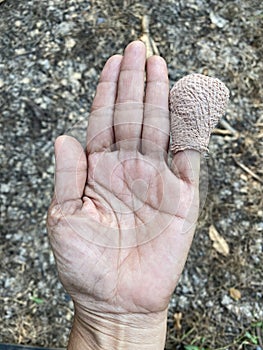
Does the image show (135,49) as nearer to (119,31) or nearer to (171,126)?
(171,126)

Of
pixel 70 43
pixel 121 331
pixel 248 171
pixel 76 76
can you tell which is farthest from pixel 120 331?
pixel 70 43

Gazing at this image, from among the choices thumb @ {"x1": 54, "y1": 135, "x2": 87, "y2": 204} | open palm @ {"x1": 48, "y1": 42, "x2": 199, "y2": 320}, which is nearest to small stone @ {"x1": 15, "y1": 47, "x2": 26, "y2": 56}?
open palm @ {"x1": 48, "y1": 42, "x2": 199, "y2": 320}

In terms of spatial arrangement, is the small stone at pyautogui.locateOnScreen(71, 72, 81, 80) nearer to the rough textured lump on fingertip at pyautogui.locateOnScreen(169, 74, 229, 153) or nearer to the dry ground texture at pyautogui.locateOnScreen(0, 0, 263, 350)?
the dry ground texture at pyautogui.locateOnScreen(0, 0, 263, 350)

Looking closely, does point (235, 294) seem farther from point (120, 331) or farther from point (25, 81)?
point (25, 81)

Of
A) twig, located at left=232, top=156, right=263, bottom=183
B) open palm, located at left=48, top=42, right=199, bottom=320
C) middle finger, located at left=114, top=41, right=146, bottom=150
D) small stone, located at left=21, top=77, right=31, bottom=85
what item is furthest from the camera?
small stone, located at left=21, top=77, right=31, bottom=85

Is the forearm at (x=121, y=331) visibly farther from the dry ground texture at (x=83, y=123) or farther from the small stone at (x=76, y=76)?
the small stone at (x=76, y=76)

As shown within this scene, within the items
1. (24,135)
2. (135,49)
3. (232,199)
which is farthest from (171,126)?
(24,135)

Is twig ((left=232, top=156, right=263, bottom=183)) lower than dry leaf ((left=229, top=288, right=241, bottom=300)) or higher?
higher
